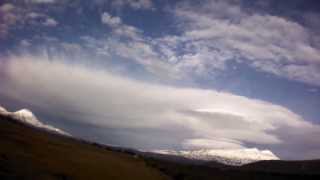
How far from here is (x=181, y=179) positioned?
148375 mm

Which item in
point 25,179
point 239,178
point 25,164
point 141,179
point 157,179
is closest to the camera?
point 25,179

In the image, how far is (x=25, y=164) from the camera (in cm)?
7088

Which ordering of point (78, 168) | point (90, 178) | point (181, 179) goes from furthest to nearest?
point (181, 179) < point (78, 168) < point (90, 178)

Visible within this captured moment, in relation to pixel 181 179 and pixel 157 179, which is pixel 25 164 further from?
pixel 181 179

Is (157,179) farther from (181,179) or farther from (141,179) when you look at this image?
(181,179)

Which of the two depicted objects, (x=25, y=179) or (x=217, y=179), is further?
(x=217, y=179)

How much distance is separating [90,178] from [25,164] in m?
15.3

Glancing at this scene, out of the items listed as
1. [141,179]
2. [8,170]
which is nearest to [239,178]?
[141,179]

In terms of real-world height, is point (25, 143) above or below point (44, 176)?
above

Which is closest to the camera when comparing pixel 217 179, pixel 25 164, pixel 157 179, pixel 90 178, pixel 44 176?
pixel 44 176

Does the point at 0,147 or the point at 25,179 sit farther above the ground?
the point at 0,147

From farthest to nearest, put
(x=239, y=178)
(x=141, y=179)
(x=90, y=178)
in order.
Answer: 1. (x=239, y=178)
2. (x=141, y=179)
3. (x=90, y=178)

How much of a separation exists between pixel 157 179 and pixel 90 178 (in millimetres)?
35732

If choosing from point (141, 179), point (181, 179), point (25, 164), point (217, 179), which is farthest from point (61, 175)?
point (217, 179)
